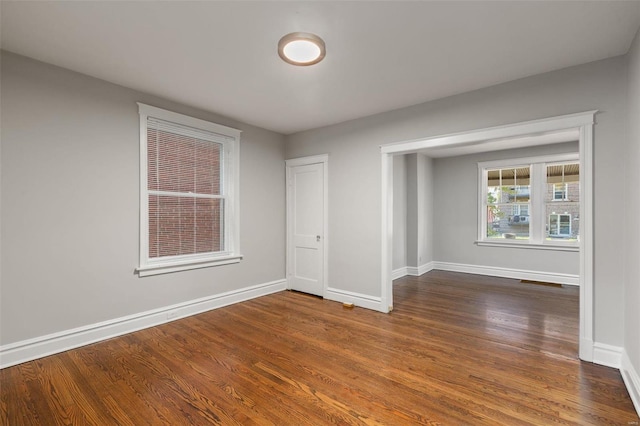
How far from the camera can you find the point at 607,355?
2.48m

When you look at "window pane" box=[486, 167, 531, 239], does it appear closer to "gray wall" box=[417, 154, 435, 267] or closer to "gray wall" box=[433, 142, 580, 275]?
"gray wall" box=[433, 142, 580, 275]

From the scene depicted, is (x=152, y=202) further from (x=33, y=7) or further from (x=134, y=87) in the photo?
(x=33, y=7)

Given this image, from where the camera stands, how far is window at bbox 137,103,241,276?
3367mm

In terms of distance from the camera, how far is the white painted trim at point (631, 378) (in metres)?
1.96

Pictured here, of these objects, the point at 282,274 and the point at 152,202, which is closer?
the point at 152,202

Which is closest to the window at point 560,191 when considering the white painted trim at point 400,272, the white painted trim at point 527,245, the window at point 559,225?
the window at point 559,225

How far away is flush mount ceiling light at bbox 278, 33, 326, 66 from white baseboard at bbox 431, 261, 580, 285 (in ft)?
18.2

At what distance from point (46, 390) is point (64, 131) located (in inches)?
86.2

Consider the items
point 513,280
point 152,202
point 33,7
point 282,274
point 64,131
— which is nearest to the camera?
point 33,7

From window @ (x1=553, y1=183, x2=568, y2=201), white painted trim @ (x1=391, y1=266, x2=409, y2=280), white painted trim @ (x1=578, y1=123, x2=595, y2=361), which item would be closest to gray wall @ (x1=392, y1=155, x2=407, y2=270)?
white painted trim @ (x1=391, y1=266, x2=409, y2=280)

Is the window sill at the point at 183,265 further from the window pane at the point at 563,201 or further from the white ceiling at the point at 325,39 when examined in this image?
the window pane at the point at 563,201

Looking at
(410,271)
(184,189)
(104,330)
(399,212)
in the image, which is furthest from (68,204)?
(410,271)

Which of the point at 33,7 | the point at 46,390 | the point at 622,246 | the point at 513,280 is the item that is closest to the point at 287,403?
the point at 46,390

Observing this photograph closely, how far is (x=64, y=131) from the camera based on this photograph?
2768 millimetres
